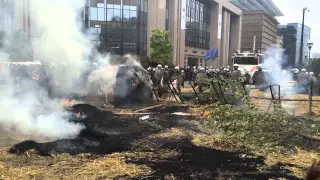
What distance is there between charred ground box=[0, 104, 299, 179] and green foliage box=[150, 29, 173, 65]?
2478 cm

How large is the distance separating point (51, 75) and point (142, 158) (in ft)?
29.0

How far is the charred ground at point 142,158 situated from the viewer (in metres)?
4.60

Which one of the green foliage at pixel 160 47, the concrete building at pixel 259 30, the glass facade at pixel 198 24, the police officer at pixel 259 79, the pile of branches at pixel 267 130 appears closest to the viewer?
the pile of branches at pixel 267 130

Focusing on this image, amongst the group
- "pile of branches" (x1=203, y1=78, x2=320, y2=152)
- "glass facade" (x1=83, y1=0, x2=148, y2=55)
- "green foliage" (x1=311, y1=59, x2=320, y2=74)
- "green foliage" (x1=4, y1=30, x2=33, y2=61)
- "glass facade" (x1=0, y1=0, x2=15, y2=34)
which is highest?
"glass facade" (x1=83, y1=0, x2=148, y2=55)

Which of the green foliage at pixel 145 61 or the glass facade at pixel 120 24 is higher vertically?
the glass facade at pixel 120 24

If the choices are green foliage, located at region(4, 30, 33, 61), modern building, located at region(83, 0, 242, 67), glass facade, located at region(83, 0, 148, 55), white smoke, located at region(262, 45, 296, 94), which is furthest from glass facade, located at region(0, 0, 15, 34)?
glass facade, located at region(83, 0, 148, 55)

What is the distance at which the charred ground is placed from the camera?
460cm

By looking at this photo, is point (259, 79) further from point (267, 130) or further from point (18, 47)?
point (18, 47)

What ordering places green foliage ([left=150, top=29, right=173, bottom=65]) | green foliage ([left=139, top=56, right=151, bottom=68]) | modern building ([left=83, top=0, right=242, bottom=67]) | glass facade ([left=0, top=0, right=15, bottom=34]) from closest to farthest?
glass facade ([left=0, top=0, right=15, bottom=34]) < green foliage ([left=139, top=56, right=151, bottom=68]) < green foliage ([left=150, top=29, right=173, bottom=65]) < modern building ([left=83, top=0, right=242, bottom=67])

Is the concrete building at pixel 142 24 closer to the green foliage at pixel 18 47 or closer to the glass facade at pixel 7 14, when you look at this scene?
the green foliage at pixel 18 47

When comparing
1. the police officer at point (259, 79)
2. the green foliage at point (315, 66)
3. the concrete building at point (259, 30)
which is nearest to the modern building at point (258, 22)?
the concrete building at point (259, 30)

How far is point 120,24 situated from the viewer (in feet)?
115

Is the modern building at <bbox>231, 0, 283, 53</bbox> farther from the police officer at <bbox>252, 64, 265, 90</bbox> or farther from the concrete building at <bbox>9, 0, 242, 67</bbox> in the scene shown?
the police officer at <bbox>252, 64, 265, 90</bbox>

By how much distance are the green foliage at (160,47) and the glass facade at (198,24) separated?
14.2m
